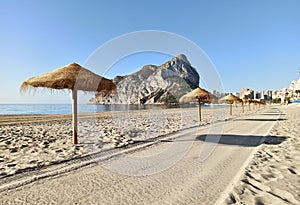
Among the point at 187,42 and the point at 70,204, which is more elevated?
the point at 187,42

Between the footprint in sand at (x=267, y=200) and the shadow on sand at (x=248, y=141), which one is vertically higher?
the footprint in sand at (x=267, y=200)

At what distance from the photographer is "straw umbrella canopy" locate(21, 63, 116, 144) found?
210 inches

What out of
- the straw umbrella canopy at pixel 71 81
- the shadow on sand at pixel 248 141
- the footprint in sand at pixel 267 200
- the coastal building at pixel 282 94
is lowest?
the shadow on sand at pixel 248 141

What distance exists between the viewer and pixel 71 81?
17.5 feet

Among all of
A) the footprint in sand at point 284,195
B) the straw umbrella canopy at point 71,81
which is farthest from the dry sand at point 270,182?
the straw umbrella canopy at point 71,81

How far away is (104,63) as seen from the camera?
6105 millimetres

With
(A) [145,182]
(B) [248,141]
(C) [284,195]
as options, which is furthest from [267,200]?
(B) [248,141]

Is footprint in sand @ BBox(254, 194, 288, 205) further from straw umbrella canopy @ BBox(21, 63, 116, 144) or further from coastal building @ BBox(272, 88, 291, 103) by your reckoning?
coastal building @ BBox(272, 88, 291, 103)

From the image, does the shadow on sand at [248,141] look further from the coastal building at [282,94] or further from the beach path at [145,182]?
the coastal building at [282,94]

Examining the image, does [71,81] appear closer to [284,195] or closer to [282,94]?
[284,195]

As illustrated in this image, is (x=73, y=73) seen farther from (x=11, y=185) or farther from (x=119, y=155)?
(x=11, y=185)

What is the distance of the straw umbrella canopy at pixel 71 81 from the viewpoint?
534cm

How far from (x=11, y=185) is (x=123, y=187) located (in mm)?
1739

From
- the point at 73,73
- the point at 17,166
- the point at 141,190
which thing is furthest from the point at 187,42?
the point at 17,166
